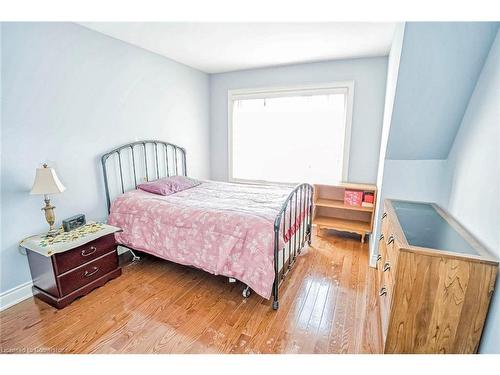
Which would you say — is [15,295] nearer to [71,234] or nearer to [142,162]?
[71,234]

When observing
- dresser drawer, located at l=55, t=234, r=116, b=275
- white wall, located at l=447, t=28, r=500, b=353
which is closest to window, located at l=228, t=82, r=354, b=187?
white wall, located at l=447, t=28, r=500, b=353

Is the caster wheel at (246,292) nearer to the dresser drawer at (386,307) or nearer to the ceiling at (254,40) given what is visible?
the dresser drawer at (386,307)

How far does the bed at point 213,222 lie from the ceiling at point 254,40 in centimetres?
118

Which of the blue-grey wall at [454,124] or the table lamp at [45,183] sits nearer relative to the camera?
the blue-grey wall at [454,124]

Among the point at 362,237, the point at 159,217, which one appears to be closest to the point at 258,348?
the point at 159,217

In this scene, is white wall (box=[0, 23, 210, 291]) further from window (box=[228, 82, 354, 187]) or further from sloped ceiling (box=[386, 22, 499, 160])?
sloped ceiling (box=[386, 22, 499, 160])

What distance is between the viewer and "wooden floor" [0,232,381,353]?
5.32 feet

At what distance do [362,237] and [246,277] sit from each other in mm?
1878

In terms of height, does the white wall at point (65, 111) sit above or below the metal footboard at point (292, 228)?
above

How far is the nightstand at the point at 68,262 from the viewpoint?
192cm

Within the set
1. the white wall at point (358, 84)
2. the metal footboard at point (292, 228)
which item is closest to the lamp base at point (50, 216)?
the metal footboard at point (292, 228)

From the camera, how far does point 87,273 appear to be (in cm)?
212

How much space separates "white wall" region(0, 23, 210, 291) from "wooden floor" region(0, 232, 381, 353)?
23.9 inches

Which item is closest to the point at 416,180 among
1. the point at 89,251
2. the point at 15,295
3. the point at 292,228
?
the point at 292,228
